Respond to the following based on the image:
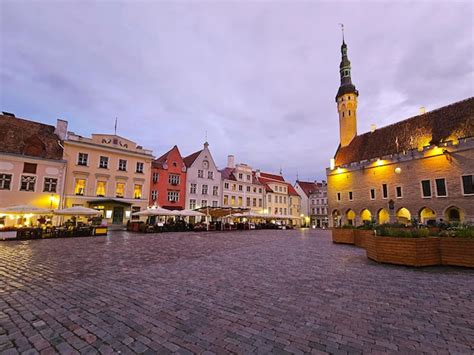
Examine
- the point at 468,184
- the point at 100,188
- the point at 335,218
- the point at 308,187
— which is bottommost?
the point at 335,218

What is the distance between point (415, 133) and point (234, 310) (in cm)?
3938

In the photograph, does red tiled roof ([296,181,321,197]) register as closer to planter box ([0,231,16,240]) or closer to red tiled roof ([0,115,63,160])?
red tiled roof ([0,115,63,160])

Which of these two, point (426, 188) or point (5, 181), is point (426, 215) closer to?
point (426, 188)

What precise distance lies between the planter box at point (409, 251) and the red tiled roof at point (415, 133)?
2770cm

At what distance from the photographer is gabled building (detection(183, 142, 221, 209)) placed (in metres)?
38.8

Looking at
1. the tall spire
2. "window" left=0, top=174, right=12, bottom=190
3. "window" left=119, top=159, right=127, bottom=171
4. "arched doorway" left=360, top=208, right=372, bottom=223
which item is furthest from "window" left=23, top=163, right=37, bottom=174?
the tall spire

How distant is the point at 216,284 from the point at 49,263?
20.2ft

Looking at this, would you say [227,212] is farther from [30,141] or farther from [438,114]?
[438,114]

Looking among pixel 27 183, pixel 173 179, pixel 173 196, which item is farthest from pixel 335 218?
pixel 27 183

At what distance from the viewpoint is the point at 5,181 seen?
2398cm

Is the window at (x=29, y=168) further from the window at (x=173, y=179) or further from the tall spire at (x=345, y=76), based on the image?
the tall spire at (x=345, y=76)

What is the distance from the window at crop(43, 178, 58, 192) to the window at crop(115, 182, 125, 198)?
6252 millimetres

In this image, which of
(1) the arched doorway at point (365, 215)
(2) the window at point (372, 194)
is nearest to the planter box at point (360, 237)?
(2) the window at point (372, 194)

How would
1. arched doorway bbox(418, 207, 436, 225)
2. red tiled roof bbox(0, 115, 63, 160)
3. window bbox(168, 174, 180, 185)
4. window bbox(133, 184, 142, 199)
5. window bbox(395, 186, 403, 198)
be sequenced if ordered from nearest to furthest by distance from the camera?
red tiled roof bbox(0, 115, 63, 160)
arched doorway bbox(418, 207, 436, 225)
window bbox(133, 184, 142, 199)
window bbox(395, 186, 403, 198)
window bbox(168, 174, 180, 185)
